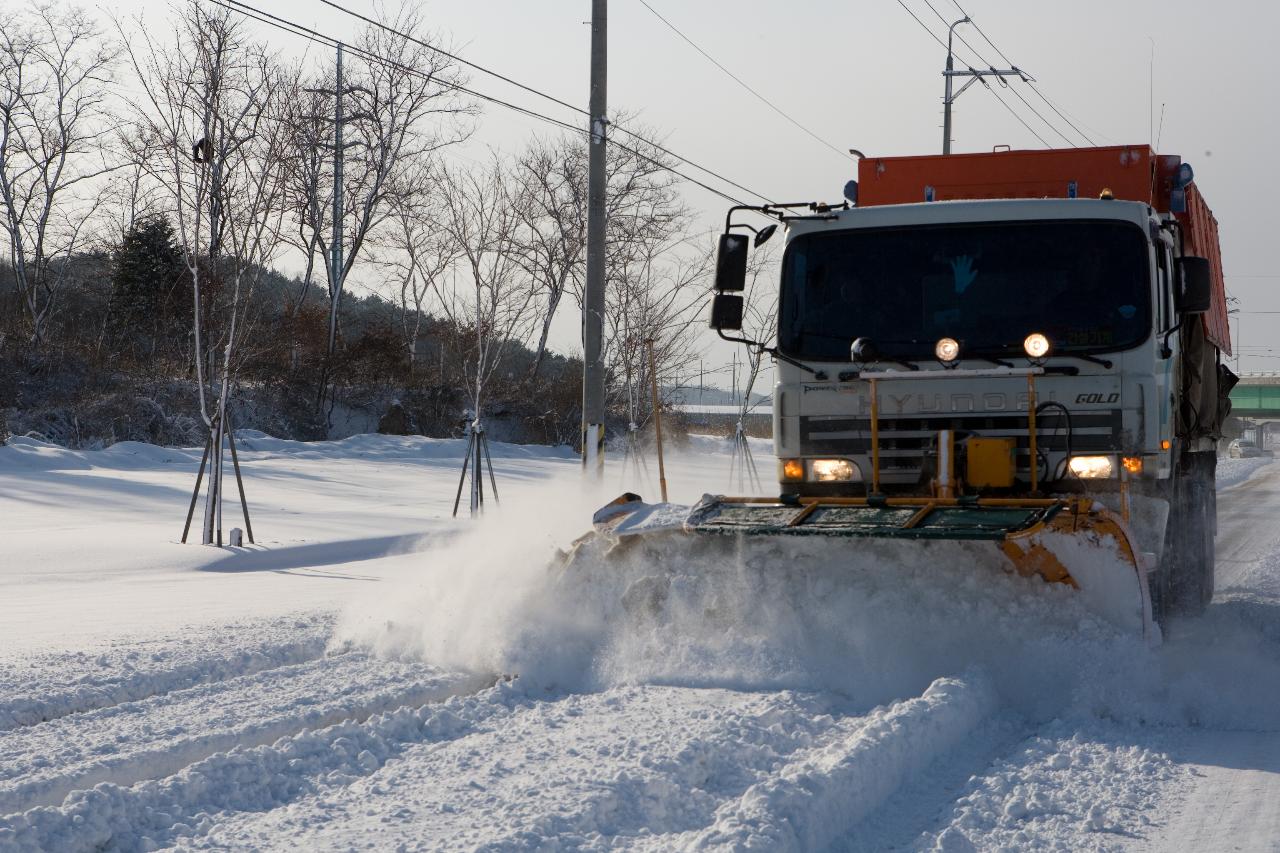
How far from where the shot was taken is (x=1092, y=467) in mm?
6672

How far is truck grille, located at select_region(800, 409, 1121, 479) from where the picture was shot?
6.67m

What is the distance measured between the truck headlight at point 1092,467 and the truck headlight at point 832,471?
117 centimetres

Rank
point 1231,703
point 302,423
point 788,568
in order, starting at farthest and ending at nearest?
1. point 302,423
2. point 788,568
3. point 1231,703

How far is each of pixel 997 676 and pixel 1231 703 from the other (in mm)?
1037

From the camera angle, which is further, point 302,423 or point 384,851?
point 302,423

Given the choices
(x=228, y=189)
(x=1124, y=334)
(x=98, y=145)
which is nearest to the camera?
(x=1124, y=334)

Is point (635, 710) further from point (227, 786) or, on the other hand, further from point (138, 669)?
point (138, 669)

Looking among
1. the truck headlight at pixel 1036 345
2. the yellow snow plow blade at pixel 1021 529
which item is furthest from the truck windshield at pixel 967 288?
the yellow snow plow blade at pixel 1021 529

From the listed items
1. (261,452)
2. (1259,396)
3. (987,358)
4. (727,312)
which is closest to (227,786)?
(727,312)

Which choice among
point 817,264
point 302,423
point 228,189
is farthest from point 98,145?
point 817,264

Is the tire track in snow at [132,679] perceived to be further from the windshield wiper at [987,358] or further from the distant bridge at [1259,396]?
the distant bridge at [1259,396]

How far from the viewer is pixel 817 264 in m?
7.43

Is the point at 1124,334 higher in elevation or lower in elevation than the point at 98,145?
lower

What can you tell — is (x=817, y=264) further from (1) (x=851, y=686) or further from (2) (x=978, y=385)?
(1) (x=851, y=686)
